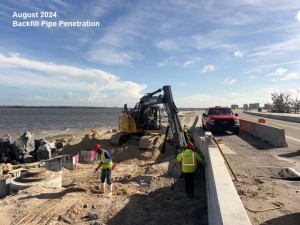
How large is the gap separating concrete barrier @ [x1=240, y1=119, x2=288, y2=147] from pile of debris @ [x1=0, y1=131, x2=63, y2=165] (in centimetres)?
1444

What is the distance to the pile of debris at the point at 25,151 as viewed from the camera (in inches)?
947

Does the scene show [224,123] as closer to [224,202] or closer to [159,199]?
[159,199]

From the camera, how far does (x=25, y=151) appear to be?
2530 centimetres

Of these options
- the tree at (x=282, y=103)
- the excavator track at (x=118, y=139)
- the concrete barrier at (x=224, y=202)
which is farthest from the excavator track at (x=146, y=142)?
the tree at (x=282, y=103)

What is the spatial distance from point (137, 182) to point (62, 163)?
659 cm

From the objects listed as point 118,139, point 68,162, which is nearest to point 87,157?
point 68,162

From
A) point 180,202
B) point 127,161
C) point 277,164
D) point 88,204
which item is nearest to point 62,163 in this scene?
point 127,161

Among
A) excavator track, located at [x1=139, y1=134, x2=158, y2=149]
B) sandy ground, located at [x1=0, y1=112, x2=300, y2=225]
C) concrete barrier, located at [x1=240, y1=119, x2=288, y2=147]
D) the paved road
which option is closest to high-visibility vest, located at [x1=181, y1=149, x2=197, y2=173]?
sandy ground, located at [x1=0, y1=112, x2=300, y2=225]

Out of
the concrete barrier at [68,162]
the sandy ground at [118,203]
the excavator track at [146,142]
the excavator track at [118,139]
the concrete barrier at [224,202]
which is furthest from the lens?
the excavator track at [118,139]

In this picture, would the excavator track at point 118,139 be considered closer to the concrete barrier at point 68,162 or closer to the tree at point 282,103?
the concrete barrier at point 68,162

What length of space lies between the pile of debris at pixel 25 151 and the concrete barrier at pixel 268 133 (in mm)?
14439

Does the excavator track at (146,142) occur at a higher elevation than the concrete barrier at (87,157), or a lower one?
higher

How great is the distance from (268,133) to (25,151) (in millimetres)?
17996

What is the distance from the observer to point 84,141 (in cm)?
2306
